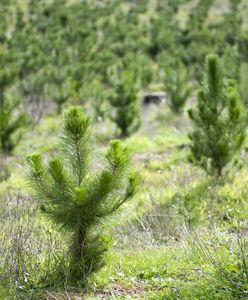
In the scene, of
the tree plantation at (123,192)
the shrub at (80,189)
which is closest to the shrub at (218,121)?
the tree plantation at (123,192)

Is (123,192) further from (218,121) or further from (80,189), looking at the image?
(218,121)

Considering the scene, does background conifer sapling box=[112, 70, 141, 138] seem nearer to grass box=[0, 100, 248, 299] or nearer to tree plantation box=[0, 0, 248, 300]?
tree plantation box=[0, 0, 248, 300]

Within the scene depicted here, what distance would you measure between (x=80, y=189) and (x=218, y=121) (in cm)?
464

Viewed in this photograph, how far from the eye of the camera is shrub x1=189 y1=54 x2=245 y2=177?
853 centimetres

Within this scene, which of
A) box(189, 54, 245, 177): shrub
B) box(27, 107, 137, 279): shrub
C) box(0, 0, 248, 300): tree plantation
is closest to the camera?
box(27, 107, 137, 279): shrub

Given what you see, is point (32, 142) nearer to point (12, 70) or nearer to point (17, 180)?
point (12, 70)

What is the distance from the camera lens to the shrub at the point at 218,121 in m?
8.53

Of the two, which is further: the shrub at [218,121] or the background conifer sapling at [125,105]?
the background conifer sapling at [125,105]

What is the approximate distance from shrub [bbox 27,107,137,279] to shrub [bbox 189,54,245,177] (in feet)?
13.1

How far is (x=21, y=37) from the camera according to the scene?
82.0 feet

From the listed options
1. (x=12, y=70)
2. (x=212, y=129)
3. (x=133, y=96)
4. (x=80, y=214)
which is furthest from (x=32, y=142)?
(x=80, y=214)

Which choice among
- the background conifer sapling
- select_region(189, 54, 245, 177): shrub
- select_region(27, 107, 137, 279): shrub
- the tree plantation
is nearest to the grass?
the tree plantation

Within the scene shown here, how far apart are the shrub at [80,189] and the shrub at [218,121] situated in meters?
3.99

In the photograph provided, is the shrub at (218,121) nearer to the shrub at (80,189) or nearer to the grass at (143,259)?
the grass at (143,259)
